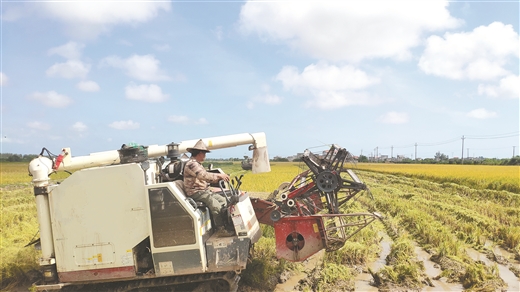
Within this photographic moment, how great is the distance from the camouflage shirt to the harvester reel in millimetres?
1948

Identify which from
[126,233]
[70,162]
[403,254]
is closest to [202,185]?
[126,233]

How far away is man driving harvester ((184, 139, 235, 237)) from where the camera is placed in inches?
211

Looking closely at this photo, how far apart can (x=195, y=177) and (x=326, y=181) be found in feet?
7.46

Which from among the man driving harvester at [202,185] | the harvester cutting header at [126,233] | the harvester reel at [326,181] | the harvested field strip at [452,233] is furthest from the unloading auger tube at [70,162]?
the harvested field strip at [452,233]

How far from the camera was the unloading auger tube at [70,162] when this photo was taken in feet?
16.4

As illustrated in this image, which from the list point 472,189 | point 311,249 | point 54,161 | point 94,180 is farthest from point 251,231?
point 472,189

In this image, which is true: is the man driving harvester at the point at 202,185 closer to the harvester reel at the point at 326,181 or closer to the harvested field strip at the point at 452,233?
the harvester reel at the point at 326,181

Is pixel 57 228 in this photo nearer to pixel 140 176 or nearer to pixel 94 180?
pixel 94 180

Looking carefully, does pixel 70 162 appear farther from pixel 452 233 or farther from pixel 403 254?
pixel 452 233

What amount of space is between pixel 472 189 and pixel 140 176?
→ 64.6 feet

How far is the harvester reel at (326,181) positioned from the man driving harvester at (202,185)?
172 centimetres

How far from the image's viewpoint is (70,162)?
5.74m

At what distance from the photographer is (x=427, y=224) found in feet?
31.9

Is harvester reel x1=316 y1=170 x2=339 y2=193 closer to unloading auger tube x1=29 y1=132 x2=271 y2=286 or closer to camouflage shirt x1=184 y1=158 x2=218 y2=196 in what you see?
unloading auger tube x1=29 y1=132 x2=271 y2=286
